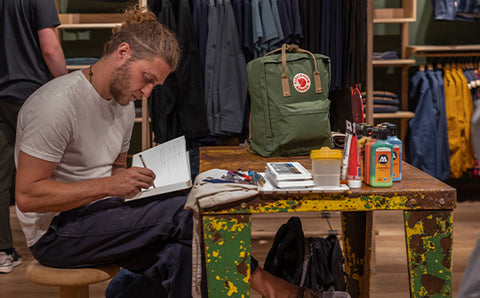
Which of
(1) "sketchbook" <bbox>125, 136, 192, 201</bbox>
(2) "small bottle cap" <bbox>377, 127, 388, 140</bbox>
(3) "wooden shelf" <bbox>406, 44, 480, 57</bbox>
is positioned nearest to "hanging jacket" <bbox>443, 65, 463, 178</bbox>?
(3) "wooden shelf" <bbox>406, 44, 480, 57</bbox>

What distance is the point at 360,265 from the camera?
2055mm

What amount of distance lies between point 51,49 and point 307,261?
1.65 m

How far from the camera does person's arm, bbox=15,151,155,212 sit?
1536mm

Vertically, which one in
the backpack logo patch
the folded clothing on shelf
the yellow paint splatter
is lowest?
the yellow paint splatter

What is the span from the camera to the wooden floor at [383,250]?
2.52 meters

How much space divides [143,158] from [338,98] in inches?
69.6

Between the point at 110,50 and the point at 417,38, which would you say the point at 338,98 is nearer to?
the point at 417,38

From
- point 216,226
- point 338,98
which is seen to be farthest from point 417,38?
point 216,226

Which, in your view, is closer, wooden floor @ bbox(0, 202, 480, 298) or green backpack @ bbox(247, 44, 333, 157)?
green backpack @ bbox(247, 44, 333, 157)

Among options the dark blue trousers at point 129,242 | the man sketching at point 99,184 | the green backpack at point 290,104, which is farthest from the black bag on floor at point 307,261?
the dark blue trousers at point 129,242

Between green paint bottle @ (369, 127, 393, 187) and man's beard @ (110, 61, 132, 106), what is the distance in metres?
0.79

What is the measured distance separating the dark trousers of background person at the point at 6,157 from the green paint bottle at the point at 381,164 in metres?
1.99

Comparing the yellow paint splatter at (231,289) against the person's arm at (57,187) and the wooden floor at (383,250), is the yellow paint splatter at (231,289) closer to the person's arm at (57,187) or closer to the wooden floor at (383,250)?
the person's arm at (57,187)

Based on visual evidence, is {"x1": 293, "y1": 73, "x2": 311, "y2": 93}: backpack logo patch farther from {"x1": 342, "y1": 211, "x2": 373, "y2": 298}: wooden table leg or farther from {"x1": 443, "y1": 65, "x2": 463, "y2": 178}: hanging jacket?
{"x1": 443, "y1": 65, "x2": 463, "y2": 178}: hanging jacket
